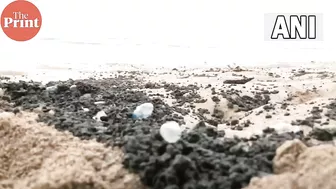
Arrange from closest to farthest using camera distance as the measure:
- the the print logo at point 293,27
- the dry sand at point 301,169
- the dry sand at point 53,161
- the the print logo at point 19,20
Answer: the dry sand at point 301,169 → the dry sand at point 53,161 → the the print logo at point 19,20 → the the print logo at point 293,27

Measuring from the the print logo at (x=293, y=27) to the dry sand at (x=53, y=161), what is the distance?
2879 mm

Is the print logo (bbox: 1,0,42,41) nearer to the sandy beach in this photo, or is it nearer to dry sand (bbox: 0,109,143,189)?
the sandy beach

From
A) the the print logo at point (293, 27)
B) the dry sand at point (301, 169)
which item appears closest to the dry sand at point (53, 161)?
the dry sand at point (301, 169)

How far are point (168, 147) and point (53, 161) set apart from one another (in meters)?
0.27

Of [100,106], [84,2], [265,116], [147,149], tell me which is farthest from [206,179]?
[84,2]

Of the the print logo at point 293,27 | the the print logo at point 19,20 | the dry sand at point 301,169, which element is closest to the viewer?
the dry sand at point 301,169

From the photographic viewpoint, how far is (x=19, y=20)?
3.19 m

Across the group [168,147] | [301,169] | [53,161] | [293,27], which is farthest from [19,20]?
[301,169]

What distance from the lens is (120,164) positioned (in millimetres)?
1033

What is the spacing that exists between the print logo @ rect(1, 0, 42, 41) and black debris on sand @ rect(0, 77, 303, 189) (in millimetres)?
1780

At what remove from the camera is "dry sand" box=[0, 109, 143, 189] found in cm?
97

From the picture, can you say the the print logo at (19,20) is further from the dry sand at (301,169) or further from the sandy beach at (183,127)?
the dry sand at (301,169)

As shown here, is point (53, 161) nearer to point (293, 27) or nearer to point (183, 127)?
point (183, 127)

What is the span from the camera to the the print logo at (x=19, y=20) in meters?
3.21
